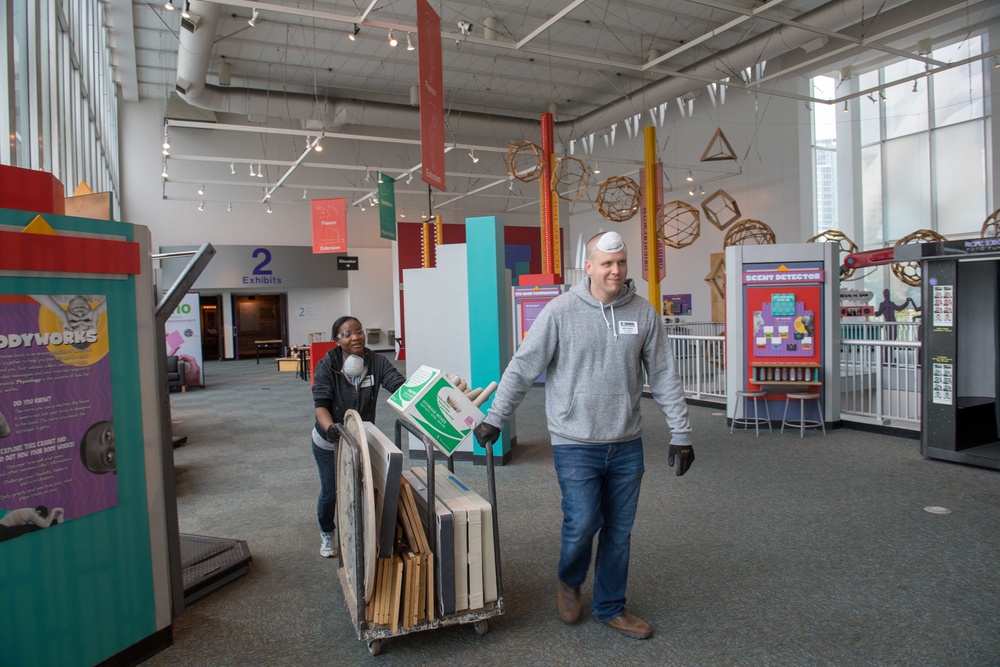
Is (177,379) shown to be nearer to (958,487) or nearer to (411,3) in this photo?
(411,3)

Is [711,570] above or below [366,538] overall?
below

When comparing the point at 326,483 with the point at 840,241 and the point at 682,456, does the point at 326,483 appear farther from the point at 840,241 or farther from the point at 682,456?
the point at 840,241

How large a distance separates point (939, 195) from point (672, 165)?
6635 mm

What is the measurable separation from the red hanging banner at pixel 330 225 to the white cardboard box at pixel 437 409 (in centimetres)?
1440

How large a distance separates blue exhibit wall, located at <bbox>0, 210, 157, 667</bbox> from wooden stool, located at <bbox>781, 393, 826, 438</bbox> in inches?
264

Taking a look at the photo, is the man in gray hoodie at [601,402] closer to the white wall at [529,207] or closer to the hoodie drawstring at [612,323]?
the hoodie drawstring at [612,323]

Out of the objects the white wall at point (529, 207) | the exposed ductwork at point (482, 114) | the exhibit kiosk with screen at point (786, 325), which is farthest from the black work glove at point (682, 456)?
the white wall at point (529, 207)

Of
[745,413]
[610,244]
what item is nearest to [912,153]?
[745,413]

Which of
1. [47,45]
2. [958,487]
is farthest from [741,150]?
[47,45]

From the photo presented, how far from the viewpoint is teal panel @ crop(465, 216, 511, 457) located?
6.59 meters

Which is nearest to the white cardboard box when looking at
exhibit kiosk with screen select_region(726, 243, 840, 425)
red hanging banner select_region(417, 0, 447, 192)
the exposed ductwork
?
red hanging banner select_region(417, 0, 447, 192)

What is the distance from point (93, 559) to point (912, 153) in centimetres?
1926

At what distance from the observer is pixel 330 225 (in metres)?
A: 16.8

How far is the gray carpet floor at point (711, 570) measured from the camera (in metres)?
2.91
